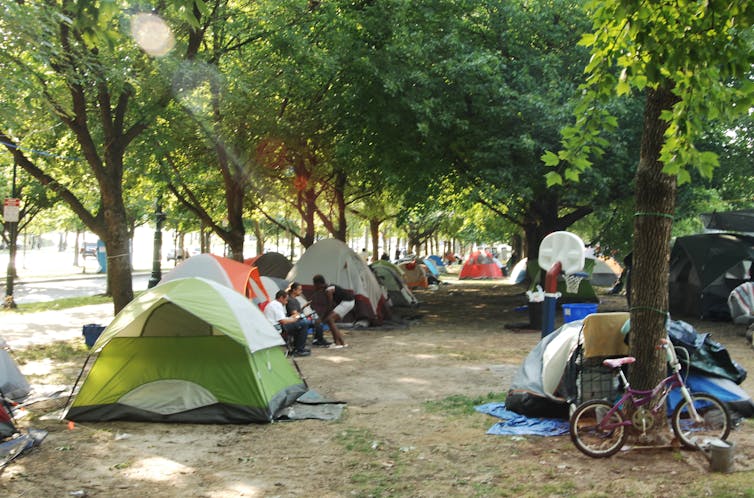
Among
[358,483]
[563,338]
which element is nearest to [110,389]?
[358,483]

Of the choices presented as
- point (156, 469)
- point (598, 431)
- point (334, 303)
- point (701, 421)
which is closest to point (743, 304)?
point (334, 303)

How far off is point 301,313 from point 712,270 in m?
9.99

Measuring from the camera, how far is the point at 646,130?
6.61 meters

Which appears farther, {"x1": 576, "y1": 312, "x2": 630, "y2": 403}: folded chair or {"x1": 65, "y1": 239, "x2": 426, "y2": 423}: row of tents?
{"x1": 65, "y1": 239, "x2": 426, "y2": 423}: row of tents

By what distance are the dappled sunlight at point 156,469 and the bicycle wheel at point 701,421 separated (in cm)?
421

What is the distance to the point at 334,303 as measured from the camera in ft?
53.4


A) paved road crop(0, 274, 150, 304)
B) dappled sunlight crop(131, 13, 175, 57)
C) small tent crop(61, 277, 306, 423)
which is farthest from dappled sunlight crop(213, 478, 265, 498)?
paved road crop(0, 274, 150, 304)

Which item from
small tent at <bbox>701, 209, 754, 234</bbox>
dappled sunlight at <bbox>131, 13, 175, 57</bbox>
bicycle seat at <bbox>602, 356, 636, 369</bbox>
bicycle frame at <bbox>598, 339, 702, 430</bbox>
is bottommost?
bicycle frame at <bbox>598, 339, 702, 430</bbox>

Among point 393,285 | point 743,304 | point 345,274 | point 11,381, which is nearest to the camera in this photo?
point 11,381

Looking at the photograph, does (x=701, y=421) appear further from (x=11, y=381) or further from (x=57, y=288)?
(x=57, y=288)

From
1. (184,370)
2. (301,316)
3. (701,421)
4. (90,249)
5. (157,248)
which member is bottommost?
(701,421)

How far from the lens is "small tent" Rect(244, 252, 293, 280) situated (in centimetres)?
2297

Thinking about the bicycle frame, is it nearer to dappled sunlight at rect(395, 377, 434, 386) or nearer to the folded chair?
the folded chair

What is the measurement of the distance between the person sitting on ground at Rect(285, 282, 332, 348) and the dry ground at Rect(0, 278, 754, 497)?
3334 mm
